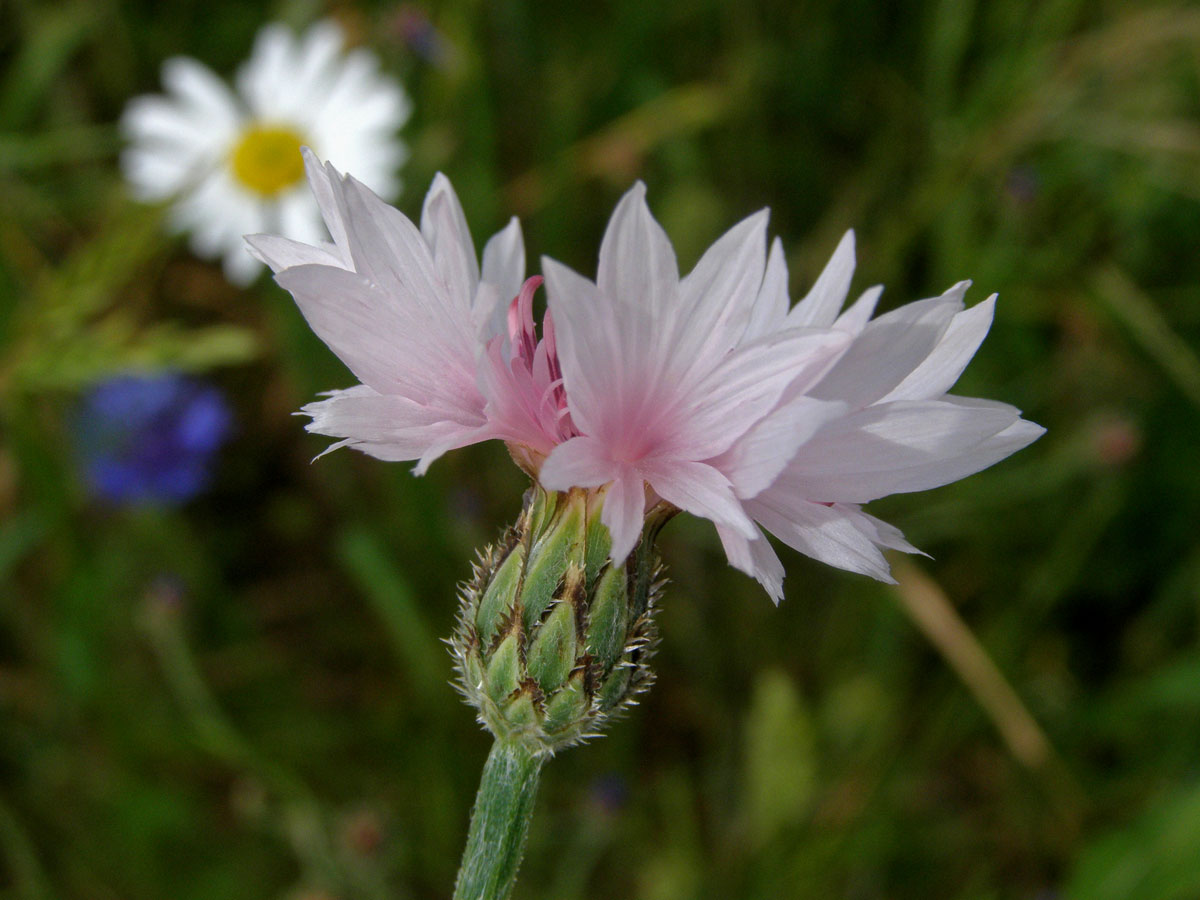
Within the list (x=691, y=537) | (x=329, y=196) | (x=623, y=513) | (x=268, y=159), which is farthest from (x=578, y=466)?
(x=268, y=159)

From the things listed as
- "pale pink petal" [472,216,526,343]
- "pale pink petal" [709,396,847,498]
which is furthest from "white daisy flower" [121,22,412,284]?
"pale pink petal" [709,396,847,498]

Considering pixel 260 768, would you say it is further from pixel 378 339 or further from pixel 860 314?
pixel 860 314

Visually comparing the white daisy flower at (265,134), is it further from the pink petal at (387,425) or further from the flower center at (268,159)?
the pink petal at (387,425)

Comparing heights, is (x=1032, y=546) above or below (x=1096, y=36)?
below

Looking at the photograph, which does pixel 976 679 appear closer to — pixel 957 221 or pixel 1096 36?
pixel 957 221

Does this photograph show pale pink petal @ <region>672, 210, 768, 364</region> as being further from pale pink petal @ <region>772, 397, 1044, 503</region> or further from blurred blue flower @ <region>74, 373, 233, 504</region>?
blurred blue flower @ <region>74, 373, 233, 504</region>

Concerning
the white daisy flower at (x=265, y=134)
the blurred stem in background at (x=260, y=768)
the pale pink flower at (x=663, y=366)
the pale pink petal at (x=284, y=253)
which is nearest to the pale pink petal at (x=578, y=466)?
the pale pink flower at (x=663, y=366)

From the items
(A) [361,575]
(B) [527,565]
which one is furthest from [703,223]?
(B) [527,565]
